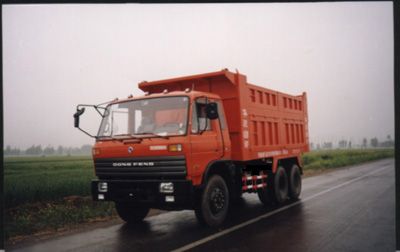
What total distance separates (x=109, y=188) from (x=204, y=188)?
1791 millimetres

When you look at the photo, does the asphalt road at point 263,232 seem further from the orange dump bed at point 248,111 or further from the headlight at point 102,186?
the orange dump bed at point 248,111

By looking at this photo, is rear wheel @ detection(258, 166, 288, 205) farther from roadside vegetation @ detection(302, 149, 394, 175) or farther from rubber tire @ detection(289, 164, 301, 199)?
roadside vegetation @ detection(302, 149, 394, 175)

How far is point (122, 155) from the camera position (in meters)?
6.38

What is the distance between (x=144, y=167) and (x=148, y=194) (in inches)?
19.1

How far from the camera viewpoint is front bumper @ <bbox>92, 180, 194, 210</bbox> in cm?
594

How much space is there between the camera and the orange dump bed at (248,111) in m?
Answer: 7.68

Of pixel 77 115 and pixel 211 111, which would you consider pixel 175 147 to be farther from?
pixel 77 115

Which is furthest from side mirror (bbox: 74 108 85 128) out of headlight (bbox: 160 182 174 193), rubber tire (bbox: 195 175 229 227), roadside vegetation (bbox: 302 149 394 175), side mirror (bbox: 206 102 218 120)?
roadside vegetation (bbox: 302 149 394 175)

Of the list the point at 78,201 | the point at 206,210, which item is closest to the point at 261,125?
the point at 206,210

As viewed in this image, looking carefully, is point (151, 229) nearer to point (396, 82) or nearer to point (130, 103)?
point (130, 103)

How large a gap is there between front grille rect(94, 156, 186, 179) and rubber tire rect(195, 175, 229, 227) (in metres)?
0.70

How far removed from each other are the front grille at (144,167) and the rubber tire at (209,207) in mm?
696

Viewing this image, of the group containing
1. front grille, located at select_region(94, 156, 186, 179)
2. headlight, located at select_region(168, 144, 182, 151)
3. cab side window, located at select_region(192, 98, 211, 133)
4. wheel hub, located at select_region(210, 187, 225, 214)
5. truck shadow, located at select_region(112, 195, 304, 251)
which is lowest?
truck shadow, located at select_region(112, 195, 304, 251)

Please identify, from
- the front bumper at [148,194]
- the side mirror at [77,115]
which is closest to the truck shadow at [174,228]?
the front bumper at [148,194]
